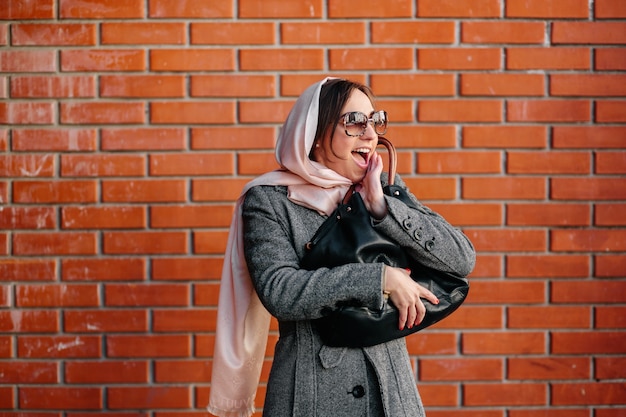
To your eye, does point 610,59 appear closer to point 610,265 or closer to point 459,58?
point 459,58

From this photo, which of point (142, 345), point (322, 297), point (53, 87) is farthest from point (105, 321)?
point (322, 297)

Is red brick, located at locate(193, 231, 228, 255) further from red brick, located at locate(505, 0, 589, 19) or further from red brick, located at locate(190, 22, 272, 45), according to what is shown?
red brick, located at locate(505, 0, 589, 19)

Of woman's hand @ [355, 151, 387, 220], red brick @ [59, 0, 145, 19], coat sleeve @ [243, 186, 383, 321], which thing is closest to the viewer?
coat sleeve @ [243, 186, 383, 321]

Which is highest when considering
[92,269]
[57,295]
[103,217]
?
[103,217]

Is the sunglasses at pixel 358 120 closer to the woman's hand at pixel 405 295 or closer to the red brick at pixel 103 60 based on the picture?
the woman's hand at pixel 405 295

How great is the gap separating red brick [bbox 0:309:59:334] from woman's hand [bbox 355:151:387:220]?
62.8 inches

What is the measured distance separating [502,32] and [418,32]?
13.9 inches

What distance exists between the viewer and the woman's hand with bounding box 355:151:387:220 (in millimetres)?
2016

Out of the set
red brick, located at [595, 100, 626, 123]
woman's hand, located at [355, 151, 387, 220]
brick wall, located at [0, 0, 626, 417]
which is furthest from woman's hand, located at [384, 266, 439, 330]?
red brick, located at [595, 100, 626, 123]

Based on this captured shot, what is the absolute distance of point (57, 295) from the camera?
9.74 ft

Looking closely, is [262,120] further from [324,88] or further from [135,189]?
[324,88]

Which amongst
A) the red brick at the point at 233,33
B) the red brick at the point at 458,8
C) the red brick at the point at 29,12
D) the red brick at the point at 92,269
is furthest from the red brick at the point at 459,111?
the red brick at the point at 29,12

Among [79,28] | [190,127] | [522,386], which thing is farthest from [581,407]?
[79,28]

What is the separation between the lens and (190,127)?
9.73 ft
